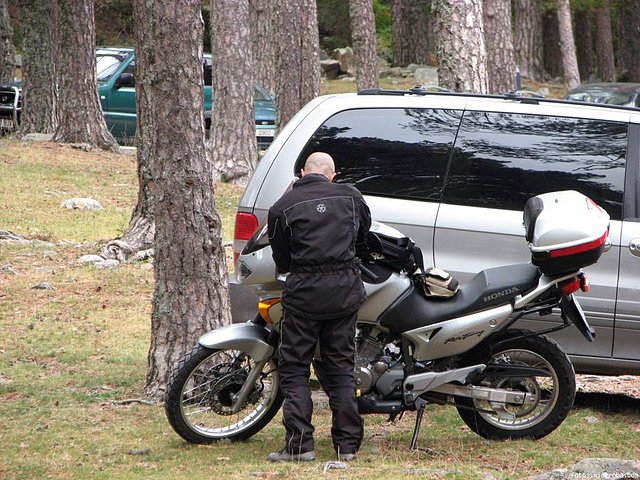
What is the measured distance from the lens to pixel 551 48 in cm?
4391

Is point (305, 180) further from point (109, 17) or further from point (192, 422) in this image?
point (109, 17)

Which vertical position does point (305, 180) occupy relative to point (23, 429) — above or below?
above

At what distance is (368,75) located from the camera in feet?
72.7

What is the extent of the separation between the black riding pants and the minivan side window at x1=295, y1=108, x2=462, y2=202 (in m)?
1.31

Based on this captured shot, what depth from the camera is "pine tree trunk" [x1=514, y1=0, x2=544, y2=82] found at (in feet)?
115

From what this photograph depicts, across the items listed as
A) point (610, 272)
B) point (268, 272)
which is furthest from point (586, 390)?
point (268, 272)

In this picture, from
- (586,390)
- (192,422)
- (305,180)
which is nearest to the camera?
(305,180)

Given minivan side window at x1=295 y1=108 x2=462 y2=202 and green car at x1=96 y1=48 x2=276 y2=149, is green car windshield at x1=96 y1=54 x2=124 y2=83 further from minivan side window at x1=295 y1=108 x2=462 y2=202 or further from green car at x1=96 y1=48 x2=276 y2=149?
minivan side window at x1=295 y1=108 x2=462 y2=202

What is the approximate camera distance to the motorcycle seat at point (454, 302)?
19.4 ft

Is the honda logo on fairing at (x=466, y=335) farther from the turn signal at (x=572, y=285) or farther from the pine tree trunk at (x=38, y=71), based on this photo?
the pine tree trunk at (x=38, y=71)

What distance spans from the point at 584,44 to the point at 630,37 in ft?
9.62

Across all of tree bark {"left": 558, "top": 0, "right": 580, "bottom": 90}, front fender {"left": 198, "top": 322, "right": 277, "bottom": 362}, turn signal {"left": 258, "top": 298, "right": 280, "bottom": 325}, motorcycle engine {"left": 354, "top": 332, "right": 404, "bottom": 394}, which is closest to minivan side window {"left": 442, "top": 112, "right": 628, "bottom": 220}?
motorcycle engine {"left": 354, "top": 332, "right": 404, "bottom": 394}

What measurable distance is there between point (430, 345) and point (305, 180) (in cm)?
114

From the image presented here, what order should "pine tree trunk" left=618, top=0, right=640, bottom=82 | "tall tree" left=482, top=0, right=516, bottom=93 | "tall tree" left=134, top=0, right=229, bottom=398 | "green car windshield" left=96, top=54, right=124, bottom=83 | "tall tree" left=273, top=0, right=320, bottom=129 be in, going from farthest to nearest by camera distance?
"pine tree trunk" left=618, top=0, right=640, bottom=82, "green car windshield" left=96, top=54, right=124, bottom=83, "tall tree" left=273, top=0, right=320, bottom=129, "tall tree" left=482, top=0, right=516, bottom=93, "tall tree" left=134, top=0, right=229, bottom=398
